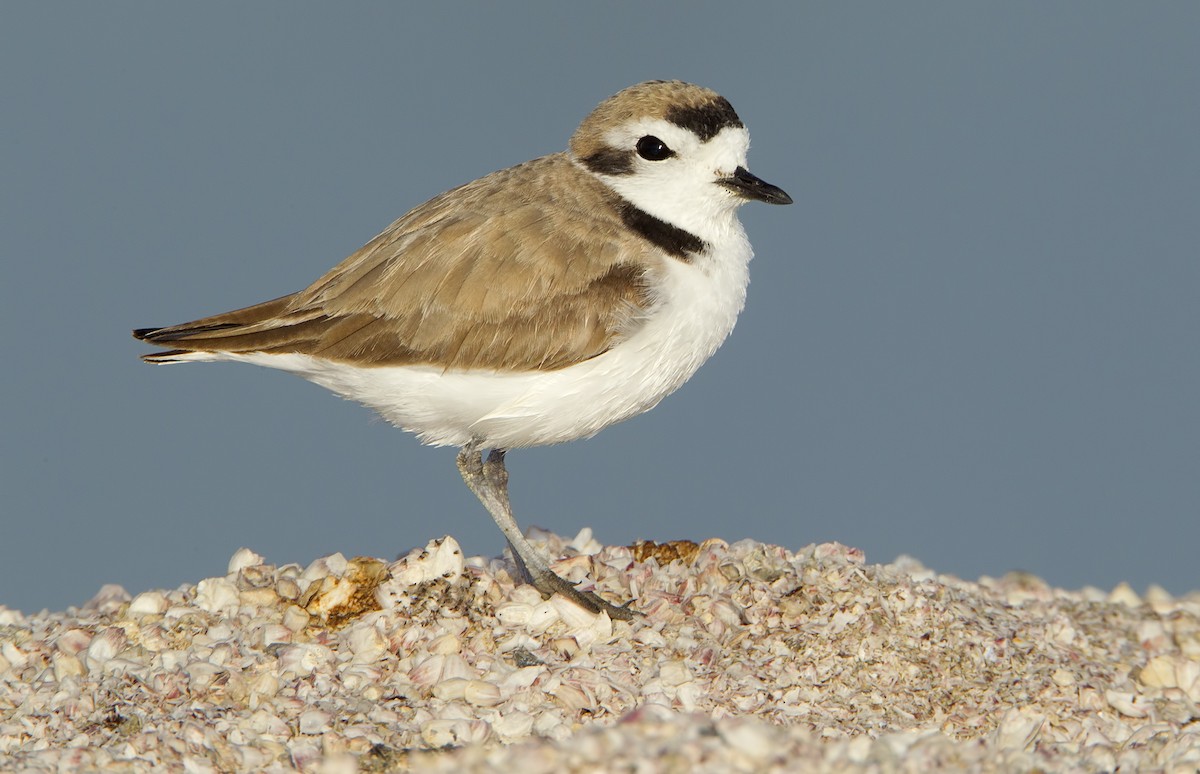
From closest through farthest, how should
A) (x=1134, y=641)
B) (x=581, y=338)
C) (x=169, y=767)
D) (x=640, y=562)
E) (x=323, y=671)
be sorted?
(x=169, y=767), (x=323, y=671), (x=581, y=338), (x=640, y=562), (x=1134, y=641)

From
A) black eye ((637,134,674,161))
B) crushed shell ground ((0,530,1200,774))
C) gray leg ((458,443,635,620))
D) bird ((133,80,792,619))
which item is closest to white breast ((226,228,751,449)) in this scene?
bird ((133,80,792,619))

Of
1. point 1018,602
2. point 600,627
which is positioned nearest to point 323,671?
point 600,627

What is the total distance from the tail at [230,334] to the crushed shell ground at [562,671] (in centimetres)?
107

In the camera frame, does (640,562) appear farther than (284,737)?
Yes

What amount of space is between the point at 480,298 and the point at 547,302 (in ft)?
0.97

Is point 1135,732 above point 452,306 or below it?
below

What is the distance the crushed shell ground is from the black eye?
1936mm

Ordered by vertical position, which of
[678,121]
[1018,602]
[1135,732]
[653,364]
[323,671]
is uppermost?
[678,121]

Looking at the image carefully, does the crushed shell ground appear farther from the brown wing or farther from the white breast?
the brown wing

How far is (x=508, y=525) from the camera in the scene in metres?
6.45

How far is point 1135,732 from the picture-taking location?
5754 millimetres

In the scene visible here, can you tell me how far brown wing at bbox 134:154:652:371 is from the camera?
5.89m

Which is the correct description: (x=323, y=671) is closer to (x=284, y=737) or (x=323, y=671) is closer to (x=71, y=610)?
(x=284, y=737)

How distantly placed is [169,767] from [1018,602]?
15.5 ft
